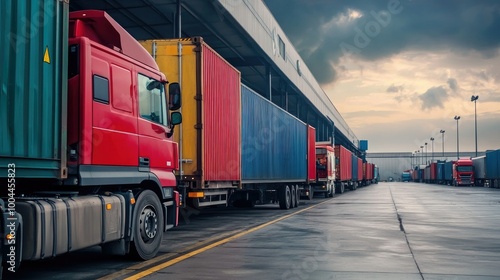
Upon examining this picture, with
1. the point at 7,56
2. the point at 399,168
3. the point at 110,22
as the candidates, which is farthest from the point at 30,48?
the point at 399,168

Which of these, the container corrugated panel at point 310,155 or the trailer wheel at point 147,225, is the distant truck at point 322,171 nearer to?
the container corrugated panel at point 310,155

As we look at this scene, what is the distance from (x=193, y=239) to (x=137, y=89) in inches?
166

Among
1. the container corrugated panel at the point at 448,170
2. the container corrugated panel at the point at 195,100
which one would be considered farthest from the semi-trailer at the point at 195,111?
the container corrugated panel at the point at 448,170

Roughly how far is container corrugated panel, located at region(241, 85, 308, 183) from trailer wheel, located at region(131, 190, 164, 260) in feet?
23.2

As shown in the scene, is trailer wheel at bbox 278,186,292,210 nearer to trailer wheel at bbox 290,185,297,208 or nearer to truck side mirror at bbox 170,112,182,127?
trailer wheel at bbox 290,185,297,208

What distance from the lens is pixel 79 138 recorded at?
22.8 feet

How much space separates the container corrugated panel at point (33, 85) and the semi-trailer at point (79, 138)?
0.01m

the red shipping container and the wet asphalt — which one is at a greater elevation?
the red shipping container

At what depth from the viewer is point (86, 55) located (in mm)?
7148

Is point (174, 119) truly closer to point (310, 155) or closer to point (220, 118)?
point (220, 118)

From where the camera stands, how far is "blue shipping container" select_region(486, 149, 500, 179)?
190 ft

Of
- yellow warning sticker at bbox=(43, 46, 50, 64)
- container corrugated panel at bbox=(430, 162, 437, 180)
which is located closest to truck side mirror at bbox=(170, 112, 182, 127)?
yellow warning sticker at bbox=(43, 46, 50, 64)

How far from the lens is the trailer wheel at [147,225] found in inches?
319

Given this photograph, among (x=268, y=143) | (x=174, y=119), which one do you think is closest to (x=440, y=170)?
(x=268, y=143)
